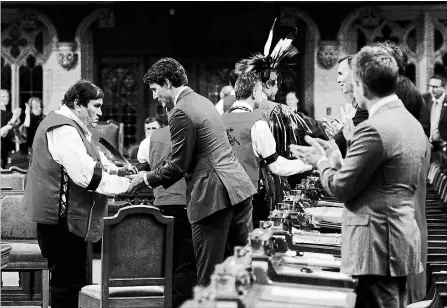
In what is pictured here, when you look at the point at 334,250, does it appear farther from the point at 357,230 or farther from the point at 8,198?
the point at 8,198

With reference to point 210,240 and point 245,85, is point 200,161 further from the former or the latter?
point 245,85

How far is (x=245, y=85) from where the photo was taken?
6.54m

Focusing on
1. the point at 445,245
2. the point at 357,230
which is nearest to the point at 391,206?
the point at 357,230

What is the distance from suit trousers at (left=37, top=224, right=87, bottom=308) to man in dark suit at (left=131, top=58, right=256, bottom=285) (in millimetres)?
502

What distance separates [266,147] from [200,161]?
4.74ft

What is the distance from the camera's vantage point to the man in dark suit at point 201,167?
513cm

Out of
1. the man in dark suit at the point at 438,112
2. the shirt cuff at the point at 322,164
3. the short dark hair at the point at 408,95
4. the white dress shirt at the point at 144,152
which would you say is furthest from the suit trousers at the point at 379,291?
the man in dark suit at the point at 438,112

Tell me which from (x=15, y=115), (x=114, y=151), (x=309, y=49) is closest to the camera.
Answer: (x=114, y=151)

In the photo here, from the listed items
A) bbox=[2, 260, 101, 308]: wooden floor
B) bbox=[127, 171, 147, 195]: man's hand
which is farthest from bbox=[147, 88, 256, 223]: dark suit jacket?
bbox=[2, 260, 101, 308]: wooden floor

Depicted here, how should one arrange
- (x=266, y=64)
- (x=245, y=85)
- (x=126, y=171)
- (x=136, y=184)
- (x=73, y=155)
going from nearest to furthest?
(x=73, y=155) → (x=136, y=184) → (x=126, y=171) → (x=245, y=85) → (x=266, y=64)

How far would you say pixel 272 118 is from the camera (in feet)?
24.4

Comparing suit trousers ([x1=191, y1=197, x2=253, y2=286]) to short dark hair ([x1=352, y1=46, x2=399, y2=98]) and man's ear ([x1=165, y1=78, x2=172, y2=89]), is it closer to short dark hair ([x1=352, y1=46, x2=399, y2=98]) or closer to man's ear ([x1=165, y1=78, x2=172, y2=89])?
man's ear ([x1=165, y1=78, x2=172, y2=89])

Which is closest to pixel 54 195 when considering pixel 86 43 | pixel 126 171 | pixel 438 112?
pixel 126 171

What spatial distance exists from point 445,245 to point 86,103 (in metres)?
1.93
